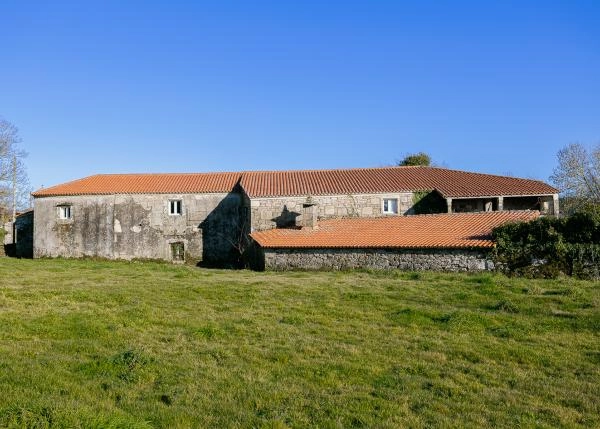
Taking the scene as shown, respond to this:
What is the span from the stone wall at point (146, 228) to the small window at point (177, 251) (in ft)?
0.52

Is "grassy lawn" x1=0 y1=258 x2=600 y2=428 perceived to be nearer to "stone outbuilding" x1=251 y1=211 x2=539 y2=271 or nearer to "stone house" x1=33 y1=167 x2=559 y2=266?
"stone outbuilding" x1=251 y1=211 x2=539 y2=271

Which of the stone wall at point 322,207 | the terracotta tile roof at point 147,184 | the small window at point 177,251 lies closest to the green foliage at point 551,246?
the stone wall at point 322,207

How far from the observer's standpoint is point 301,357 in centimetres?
830

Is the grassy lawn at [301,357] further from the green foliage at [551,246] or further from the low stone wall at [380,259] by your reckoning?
the low stone wall at [380,259]

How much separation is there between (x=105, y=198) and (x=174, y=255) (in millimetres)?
5505

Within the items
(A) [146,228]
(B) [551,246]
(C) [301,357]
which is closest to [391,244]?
(B) [551,246]

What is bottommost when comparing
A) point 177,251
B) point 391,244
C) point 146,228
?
point 177,251

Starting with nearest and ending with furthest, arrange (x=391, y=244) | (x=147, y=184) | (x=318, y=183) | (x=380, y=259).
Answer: (x=391, y=244) < (x=380, y=259) < (x=318, y=183) < (x=147, y=184)

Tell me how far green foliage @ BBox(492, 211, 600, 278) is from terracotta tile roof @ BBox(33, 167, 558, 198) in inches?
366

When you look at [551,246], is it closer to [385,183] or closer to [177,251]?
[385,183]

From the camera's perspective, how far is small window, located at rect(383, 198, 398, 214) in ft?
98.3

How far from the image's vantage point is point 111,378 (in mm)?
7078

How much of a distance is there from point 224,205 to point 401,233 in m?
12.8

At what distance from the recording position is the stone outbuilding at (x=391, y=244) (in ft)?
66.1
